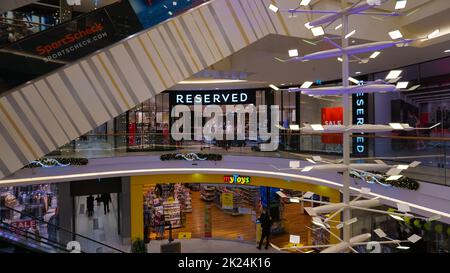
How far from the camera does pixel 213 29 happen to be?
5.02 m

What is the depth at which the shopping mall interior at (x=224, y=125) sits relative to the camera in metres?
2.76

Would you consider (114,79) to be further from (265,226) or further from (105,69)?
(265,226)

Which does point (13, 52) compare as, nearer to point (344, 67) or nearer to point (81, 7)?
point (344, 67)

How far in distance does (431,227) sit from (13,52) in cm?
833

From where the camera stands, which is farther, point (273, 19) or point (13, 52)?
point (273, 19)

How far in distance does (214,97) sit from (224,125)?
5.11 feet

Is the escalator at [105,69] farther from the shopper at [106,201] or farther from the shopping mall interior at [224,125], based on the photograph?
the shopper at [106,201]

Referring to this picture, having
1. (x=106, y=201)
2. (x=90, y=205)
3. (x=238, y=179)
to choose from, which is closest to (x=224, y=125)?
(x=238, y=179)

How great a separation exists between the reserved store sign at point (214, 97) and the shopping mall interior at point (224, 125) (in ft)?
0.20

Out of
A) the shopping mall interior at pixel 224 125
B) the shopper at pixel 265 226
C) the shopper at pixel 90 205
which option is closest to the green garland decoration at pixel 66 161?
the shopping mall interior at pixel 224 125

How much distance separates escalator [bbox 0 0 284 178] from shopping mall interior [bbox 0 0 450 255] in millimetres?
17

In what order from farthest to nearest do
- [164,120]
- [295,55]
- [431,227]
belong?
[164,120] < [431,227] < [295,55]

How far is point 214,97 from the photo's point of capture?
1798 centimetres
